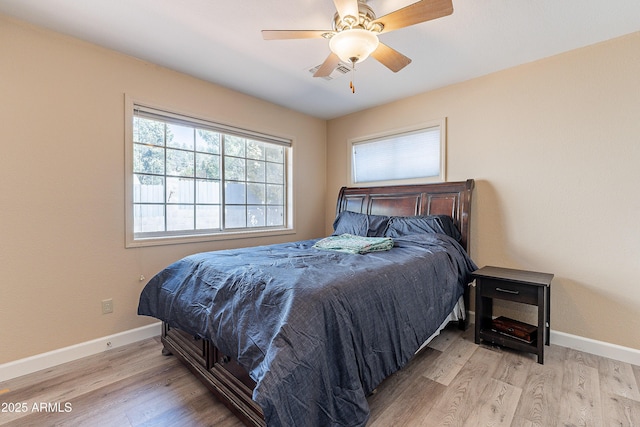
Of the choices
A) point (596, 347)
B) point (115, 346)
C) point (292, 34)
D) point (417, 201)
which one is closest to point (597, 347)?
point (596, 347)

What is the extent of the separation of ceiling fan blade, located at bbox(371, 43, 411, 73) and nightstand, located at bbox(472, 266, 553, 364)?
6.01 ft

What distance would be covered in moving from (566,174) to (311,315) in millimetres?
2558

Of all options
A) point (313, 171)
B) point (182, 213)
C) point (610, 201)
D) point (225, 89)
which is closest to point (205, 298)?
point (182, 213)

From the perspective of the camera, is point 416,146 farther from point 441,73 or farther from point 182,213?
point 182,213

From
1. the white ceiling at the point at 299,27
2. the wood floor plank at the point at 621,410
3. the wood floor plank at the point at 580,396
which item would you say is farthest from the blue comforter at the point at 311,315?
the white ceiling at the point at 299,27

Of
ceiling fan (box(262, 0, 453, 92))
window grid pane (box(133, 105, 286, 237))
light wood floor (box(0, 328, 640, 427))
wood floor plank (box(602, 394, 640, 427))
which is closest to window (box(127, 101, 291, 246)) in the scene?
window grid pane (box(133, 105, 286, 237))

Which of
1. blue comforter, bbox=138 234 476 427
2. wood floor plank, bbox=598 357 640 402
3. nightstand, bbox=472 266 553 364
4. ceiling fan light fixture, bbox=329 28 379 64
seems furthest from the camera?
nightstand, bbox=472 266 553 364

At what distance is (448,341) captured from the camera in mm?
2451

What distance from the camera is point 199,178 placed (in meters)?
2.95

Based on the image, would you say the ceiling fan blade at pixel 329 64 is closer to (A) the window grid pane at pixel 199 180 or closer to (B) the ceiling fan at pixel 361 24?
(B) the ceiling fan at pixel 361 24

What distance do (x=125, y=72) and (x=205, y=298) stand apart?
2125mm

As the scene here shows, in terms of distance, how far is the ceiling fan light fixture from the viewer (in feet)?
5.26

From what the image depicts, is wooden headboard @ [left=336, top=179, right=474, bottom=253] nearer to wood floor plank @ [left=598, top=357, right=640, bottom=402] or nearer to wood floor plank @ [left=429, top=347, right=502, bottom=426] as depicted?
wood floor plank @ [left=429, top=347, right=502, bottom=426]

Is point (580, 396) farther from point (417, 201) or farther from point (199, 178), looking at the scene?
point (199, 178)
